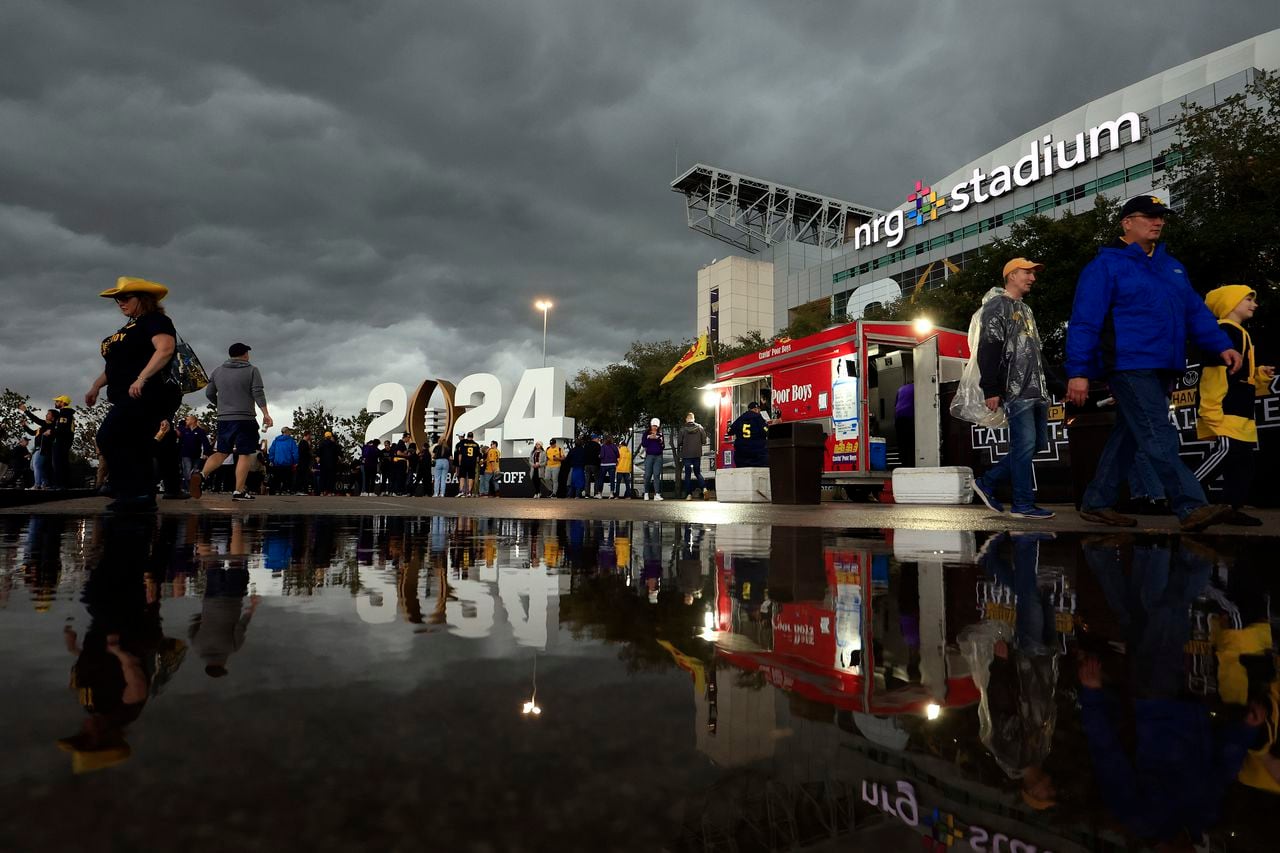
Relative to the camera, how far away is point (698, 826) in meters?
0.69

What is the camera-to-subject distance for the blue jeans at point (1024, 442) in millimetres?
6359

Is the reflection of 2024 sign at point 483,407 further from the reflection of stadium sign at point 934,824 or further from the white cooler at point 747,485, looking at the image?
the reflection of stadium sign at point 934,824

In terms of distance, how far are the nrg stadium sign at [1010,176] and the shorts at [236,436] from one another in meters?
56.1

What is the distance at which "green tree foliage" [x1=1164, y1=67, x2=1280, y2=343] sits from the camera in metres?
17.2

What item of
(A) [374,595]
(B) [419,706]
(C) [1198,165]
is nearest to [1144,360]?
(A) [374,595]

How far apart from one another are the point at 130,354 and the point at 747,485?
9.42m

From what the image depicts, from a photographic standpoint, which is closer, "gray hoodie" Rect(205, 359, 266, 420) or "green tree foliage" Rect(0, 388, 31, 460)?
"gray hoodie" Rect(205, 359, 266, 420)

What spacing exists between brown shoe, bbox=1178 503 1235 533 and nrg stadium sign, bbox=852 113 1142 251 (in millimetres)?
55078

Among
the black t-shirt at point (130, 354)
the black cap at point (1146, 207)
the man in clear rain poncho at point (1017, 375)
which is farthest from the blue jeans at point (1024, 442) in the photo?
the black t-shirt at point (130, 354)

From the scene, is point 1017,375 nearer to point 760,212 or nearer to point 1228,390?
point 1228,390

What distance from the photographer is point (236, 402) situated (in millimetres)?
9469

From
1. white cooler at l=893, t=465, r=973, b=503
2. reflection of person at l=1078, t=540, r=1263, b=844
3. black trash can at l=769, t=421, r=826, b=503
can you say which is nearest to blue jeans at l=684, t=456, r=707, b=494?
black trash can at l=769, t=421, r=826, b=503

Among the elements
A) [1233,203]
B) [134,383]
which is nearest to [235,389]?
[134,383]

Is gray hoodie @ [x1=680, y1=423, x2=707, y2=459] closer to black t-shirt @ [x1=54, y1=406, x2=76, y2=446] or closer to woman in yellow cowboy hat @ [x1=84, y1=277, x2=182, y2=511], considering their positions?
woman in yellow cowboy hat @ [x1=84, y1=277, x2=182, y2=511]
